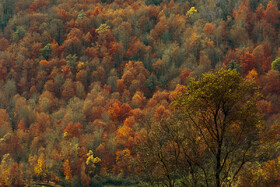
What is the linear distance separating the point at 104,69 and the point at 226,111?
121 meters

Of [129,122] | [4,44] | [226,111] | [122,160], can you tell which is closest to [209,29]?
[129,122]

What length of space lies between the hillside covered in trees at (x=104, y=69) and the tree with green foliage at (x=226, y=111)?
42970mm

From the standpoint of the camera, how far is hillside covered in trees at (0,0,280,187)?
320ft

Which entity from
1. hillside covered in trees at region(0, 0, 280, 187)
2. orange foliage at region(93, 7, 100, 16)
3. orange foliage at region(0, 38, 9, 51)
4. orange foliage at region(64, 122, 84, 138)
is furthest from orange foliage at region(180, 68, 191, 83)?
orange foliage at region(0, 38, 9, 51)

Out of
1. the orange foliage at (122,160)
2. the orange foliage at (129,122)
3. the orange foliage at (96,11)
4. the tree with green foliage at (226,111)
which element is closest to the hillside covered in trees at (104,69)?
the orange foliage at (122,160)

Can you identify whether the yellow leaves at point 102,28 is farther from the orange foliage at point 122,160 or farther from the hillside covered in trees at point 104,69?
the orange foliage at point 122,160

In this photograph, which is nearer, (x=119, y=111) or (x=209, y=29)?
(x=119, y=111)

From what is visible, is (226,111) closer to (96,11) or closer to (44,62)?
(44,62)

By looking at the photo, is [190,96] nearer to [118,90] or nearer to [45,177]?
[45,177]

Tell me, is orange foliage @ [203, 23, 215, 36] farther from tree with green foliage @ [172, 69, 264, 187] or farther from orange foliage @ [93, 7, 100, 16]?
tree with green foliage @ [172, 69, 264, 187]

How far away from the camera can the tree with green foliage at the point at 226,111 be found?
21.0 metres

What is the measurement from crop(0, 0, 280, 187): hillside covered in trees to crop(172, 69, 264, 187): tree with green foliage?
4297 cm

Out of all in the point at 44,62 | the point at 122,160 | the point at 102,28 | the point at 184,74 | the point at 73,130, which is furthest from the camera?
the point at 102,28

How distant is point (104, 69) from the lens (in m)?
140
